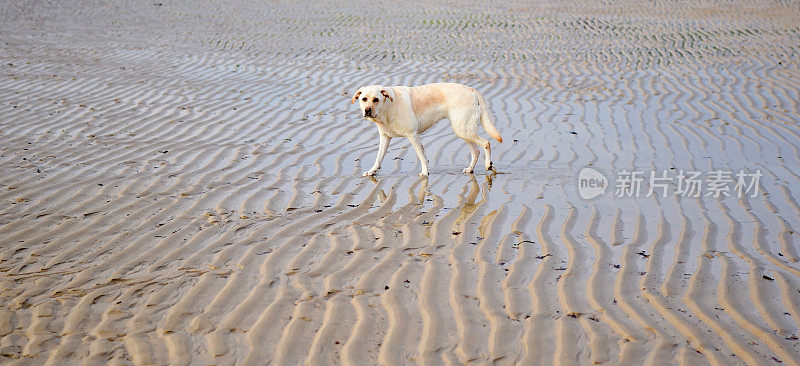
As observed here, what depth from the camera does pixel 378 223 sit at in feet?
15.9

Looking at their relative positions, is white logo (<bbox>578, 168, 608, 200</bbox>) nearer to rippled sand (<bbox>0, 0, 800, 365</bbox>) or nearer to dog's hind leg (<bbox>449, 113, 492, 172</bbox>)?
rippled sand (<bbox>0, 0, 800, 365</bbox>)

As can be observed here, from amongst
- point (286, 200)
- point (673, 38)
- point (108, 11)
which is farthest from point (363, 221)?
point (108, 11)

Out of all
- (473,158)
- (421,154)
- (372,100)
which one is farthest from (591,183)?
(372,100)

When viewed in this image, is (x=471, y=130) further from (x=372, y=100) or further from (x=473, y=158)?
(x=372, y=100)

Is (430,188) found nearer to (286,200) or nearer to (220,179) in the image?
(286,200)

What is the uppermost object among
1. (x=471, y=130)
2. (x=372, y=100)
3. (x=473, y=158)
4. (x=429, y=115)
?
(x=372, y=100)

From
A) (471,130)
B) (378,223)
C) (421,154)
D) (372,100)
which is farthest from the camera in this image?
(471,130)

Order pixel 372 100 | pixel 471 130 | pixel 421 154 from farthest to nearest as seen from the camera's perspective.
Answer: pixel 471 130 < pixel 421 154 < pixel 372 100

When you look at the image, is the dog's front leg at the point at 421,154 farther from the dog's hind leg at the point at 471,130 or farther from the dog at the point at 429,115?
the dog's hind leg at the point at 471,130

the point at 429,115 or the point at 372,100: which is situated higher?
the point at 372,100

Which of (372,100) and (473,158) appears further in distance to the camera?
(473,158)

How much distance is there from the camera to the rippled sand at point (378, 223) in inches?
126

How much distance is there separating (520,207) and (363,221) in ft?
4.01

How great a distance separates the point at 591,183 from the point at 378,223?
2054mm
